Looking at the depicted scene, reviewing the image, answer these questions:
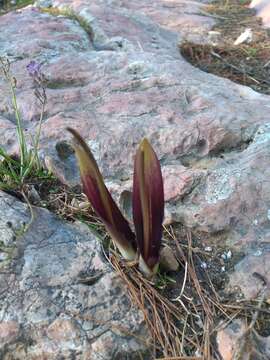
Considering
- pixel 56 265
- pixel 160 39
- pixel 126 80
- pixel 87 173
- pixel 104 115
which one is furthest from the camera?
pixel 160 39

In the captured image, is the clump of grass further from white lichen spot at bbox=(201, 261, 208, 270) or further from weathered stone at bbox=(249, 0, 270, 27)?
weathered stone at bbox=(249, 0, 270, 27)

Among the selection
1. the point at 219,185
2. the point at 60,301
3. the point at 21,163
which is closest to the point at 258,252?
the point at 219,185

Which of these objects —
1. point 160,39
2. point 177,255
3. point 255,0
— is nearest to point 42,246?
point 177,255

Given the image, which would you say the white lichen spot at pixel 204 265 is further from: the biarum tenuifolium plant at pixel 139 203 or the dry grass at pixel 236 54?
the dry grass at pixel 236 54

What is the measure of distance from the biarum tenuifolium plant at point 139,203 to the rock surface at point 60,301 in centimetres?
14

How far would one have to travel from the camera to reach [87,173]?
5.26 ft

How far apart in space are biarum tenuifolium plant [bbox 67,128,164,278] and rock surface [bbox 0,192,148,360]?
14 cm

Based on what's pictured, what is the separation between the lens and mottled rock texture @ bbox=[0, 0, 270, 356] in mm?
1969

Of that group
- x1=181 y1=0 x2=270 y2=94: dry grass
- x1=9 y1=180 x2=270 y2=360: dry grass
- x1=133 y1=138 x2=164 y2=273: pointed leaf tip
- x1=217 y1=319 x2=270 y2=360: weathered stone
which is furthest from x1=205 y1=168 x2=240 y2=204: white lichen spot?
x1=181 y1=0 x2=270 y2=94: dry grass

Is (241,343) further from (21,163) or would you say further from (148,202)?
(21,163)

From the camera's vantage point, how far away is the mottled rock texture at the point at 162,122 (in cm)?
197

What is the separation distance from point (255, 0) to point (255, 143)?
2563 mm

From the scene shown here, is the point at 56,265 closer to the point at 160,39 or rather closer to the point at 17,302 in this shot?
the point at 17,302

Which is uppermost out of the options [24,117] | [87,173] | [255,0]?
[87,173]
